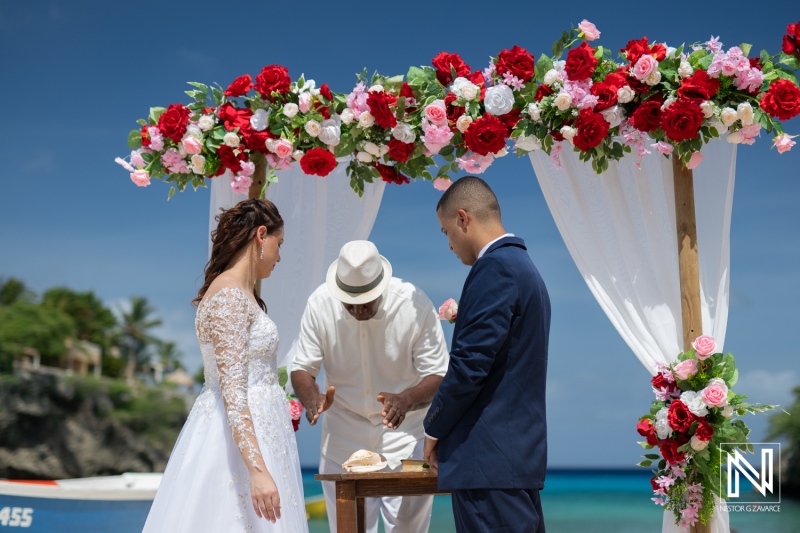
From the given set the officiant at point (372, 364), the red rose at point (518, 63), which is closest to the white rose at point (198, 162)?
the officiant at point (372, 364)

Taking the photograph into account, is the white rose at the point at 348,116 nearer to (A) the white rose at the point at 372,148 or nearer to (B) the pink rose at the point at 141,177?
(A) the white rose at the point at 372,148

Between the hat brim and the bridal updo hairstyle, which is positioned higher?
the bridal updo hairstyle

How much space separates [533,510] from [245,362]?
3.98 feet

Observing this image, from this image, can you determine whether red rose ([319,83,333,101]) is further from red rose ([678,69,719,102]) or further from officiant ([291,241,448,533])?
red rose ([678,69,719,102])

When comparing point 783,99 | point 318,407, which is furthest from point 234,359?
point 783,99

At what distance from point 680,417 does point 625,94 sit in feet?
5.74

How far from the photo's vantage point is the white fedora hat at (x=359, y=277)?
4586 mm

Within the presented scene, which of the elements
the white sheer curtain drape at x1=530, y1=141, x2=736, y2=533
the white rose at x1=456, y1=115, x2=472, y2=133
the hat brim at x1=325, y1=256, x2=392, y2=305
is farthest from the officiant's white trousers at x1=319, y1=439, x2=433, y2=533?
the white rose at x1=456, y1=115, x2=472, y2=133

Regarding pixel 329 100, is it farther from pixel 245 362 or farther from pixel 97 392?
pixel 97 392

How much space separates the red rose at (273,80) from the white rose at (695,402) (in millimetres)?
2845

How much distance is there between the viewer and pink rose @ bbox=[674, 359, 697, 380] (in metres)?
4.64

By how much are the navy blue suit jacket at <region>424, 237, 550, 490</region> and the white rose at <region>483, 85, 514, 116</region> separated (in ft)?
5.71

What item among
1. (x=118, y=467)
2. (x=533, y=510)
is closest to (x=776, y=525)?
(x=533, y=510)

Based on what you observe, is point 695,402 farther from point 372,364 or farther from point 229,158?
point 229,158
